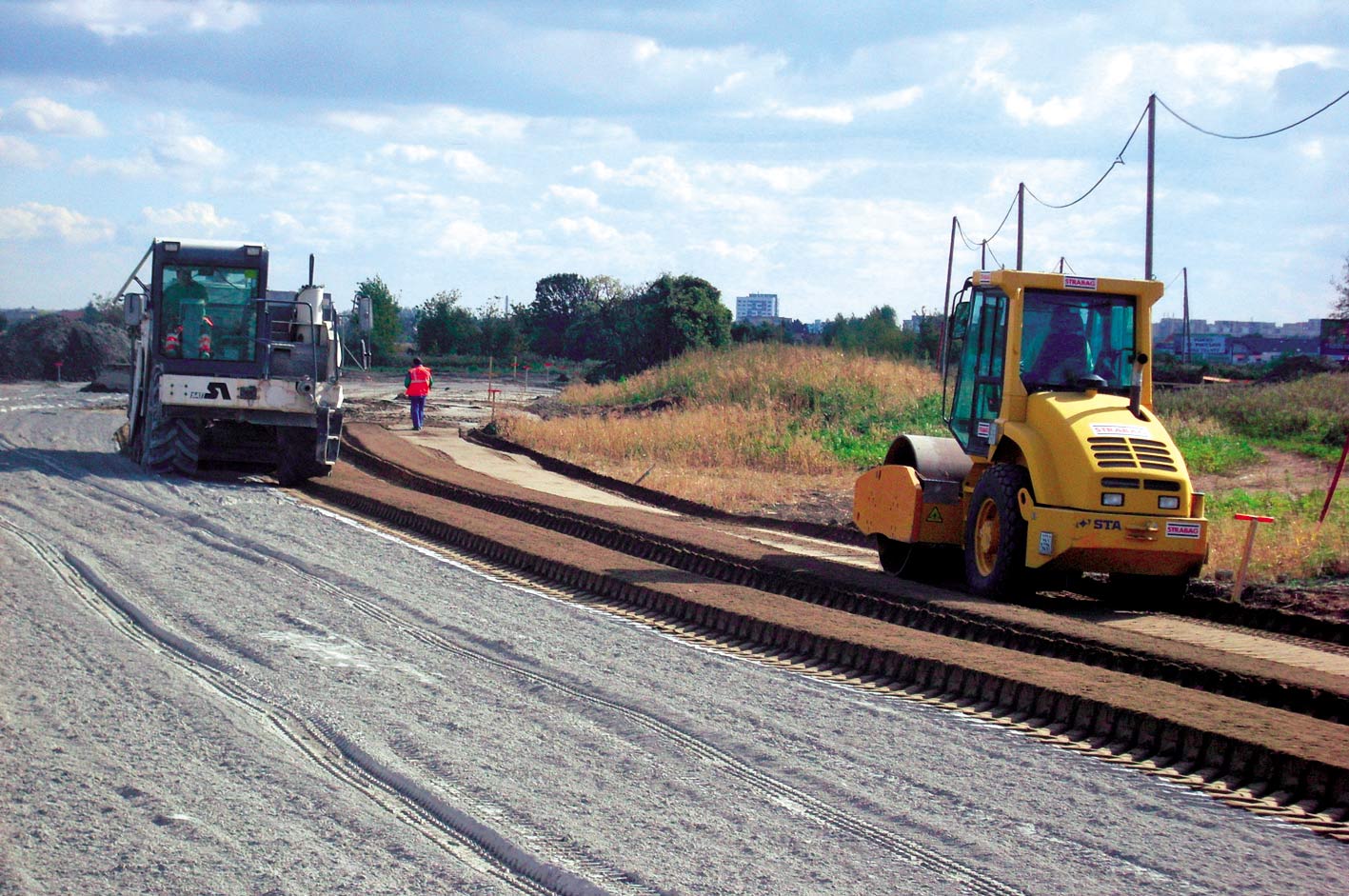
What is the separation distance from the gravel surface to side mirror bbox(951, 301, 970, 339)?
4.44 meters

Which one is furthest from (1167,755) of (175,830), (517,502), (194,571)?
(517,502)

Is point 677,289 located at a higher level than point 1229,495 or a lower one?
higher

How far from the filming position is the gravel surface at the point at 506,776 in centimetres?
499

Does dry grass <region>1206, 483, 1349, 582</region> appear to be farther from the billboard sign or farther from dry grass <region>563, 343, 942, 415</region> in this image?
the billboard sign

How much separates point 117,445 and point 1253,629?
1867cm

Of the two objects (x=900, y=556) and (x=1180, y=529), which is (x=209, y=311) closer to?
(x=900, y=556)

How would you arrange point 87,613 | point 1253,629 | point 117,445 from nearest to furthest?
point 87,613 < point 1253,629 < point 117,445

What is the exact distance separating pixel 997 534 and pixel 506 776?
658cm

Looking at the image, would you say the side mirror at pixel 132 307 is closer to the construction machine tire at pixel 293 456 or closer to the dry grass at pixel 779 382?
the construction machine tire at pixel 293 456

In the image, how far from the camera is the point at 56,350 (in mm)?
53719

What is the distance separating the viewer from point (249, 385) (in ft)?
59.3

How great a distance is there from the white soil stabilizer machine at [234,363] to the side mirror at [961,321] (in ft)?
31.3

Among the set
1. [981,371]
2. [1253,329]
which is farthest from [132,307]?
[1253,329]

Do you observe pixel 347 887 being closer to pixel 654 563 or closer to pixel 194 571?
pixel 194 571
